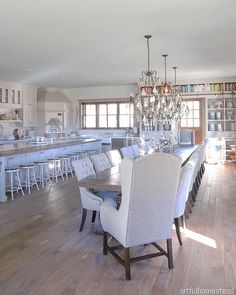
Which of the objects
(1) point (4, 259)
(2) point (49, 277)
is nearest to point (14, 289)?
(2) point (49, 277)

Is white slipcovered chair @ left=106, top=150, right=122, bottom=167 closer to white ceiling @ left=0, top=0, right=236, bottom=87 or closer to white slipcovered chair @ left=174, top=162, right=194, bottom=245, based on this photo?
white slipcovered chair @ left=174, top=162, right=194, bottom=245

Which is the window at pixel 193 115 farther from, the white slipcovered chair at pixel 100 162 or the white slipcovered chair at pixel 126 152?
the white slipcovered chair at pixel 100 162

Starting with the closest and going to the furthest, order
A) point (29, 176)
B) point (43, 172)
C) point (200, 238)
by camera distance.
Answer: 1. point (200, 238)
2. point (29, 176)
3. point (43, 172)

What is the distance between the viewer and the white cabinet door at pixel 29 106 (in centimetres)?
1066

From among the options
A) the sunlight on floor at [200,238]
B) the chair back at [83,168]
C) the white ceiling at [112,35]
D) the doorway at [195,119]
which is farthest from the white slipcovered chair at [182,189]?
the doorway at [195,119]

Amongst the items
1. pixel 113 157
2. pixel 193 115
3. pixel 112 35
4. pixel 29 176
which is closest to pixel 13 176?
pixel 29 176

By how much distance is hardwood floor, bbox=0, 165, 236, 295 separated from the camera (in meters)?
2.62

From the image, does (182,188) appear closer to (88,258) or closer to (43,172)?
(88,258)

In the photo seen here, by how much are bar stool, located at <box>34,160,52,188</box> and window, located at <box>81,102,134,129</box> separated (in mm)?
4895

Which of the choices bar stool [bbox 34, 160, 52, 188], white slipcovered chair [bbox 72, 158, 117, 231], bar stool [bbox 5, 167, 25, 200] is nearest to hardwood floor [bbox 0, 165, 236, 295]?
white slipcovered chair [bbox 72, 158, 117, 231]

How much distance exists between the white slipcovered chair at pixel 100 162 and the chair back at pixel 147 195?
1775mm

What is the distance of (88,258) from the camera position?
316cm

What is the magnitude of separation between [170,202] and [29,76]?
7.42m

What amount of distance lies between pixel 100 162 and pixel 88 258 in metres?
1.73
